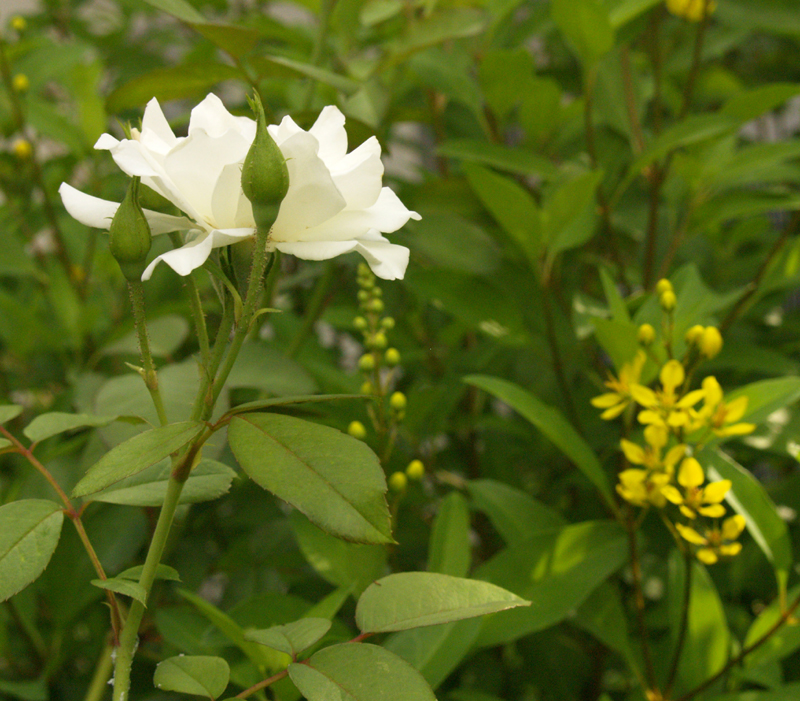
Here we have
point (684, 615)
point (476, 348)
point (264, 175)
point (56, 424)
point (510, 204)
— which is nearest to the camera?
point (264, 175)

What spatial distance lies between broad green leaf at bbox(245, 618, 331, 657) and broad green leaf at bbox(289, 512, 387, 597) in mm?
144

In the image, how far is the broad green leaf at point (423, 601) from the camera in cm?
31

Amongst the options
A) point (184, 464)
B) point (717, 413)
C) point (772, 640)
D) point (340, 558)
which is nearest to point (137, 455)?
point (184, 464)

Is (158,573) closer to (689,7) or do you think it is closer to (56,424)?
(56,424)

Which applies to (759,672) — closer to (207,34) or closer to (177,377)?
(177,377)

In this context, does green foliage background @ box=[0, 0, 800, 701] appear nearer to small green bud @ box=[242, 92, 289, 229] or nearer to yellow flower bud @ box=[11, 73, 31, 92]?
yellow flower bud @ box=[11, 73, 31, 92]

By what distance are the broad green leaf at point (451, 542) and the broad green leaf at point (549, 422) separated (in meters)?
0.07

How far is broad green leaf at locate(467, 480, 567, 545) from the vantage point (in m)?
0.56

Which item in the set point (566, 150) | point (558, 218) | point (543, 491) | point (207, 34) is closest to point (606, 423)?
point (543, 491)

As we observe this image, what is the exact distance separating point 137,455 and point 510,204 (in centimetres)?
43

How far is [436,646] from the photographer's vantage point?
46 cm

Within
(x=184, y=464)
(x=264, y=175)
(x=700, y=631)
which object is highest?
(x=264, y=175)

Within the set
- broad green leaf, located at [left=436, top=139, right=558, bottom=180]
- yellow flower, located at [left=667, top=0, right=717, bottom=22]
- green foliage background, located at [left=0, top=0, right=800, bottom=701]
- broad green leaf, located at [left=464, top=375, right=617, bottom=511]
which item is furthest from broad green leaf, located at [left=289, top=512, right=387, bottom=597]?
yellow flower, located at [left=667, top=0, right=717, bottom=22]

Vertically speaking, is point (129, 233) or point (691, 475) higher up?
point (129, 233)
